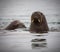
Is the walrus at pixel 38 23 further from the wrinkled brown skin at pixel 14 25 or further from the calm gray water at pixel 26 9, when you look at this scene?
the wrinkled brown skin at pixel 14 25

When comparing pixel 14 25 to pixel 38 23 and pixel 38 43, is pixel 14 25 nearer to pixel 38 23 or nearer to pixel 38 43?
pixel 38 23

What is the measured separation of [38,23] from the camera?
156cm

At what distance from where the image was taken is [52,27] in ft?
5.19

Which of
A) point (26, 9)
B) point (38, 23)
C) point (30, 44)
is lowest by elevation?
point (30, 44)

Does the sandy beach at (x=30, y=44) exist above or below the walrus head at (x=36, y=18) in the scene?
below

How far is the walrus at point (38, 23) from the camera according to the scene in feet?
4.96

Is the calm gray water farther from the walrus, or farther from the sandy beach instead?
the sandy beach

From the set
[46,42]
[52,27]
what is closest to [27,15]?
[52,27]

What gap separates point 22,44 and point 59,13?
62 centimetres

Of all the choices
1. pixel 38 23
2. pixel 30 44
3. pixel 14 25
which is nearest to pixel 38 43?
pixel 30 44

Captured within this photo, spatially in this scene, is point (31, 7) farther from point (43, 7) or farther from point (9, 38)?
point (9, 38)

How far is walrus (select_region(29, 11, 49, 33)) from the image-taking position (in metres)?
1.51

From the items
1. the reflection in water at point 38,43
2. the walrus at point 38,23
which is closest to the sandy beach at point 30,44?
the reflection in water at point 38,43

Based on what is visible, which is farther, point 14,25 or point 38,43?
point 14,25
